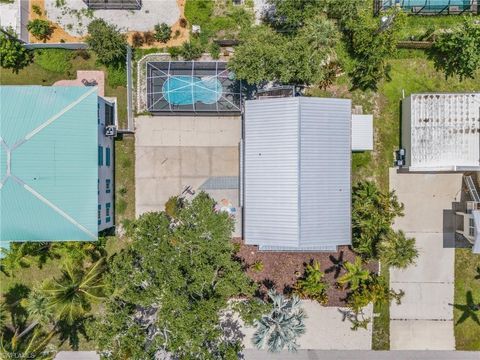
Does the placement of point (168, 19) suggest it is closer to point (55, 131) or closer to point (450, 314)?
point (55, 131)

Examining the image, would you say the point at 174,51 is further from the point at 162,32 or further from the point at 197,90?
the point at 197,90

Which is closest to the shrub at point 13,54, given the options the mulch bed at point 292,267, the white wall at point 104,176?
the white wall at point 104,176

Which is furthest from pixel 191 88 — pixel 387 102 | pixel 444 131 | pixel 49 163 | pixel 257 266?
pixel 444 131

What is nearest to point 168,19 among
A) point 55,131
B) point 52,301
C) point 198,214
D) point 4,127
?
point 55,131

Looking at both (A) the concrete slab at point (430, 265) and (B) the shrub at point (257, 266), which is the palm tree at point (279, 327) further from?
(A) the concrete slab at point (430, 265)

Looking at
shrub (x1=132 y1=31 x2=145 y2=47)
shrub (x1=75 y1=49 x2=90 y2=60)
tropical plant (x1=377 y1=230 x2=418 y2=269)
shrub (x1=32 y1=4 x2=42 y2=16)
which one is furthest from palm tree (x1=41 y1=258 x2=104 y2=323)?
tropical plant (x1=377 y1=230 x2=418 y2=269)
